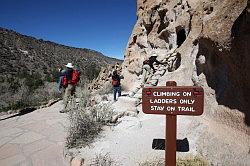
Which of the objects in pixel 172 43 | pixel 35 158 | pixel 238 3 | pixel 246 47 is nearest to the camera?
pixel 246 47

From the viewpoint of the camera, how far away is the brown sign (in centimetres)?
354

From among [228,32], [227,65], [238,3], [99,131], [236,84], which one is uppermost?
[238,3]

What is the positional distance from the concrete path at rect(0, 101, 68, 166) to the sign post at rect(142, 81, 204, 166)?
2.45 metres

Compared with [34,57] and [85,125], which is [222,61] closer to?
[85,125]

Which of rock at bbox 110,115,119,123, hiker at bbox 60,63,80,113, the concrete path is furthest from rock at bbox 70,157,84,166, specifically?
hiker at bbox 60,63,80,113

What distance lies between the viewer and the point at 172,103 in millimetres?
3631

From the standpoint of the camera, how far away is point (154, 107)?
3.71m

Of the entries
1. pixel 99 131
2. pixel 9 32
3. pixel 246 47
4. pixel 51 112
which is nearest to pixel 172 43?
pixel 51 112

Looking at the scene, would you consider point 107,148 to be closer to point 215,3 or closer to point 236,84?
point 236,84

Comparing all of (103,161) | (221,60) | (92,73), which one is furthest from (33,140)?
(92,73)

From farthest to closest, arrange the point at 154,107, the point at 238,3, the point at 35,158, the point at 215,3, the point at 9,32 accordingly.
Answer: the point at 9,32 < the point at 215,3 < the point at 35,158 < the point at 238,3 < the point at 154,107

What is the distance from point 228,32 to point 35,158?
4.25m

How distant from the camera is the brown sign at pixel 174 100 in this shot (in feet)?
11.6

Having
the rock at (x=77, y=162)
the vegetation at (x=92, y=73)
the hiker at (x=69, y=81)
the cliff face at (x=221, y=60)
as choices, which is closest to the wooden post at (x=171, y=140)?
the cliff face at (x=221, y=60)
